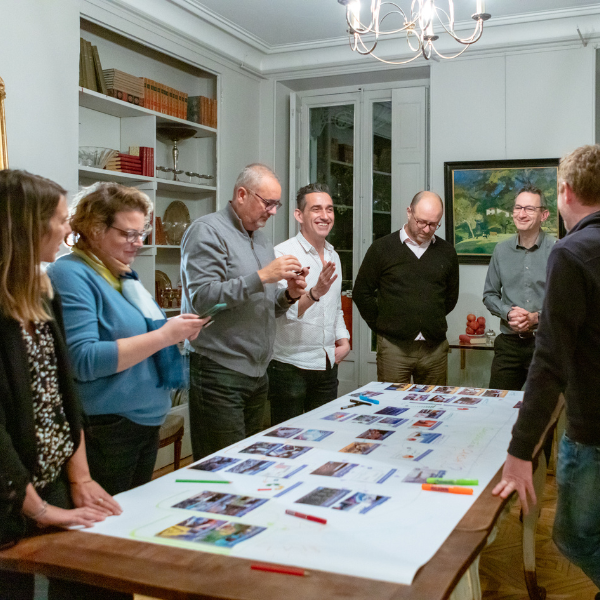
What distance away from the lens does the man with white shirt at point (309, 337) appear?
2953 mm

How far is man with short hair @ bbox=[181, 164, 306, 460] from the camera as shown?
2.32 metres

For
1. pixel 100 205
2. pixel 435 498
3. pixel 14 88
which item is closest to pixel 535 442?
pixel 435 498

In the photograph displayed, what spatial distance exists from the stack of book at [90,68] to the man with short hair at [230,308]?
1.85 m

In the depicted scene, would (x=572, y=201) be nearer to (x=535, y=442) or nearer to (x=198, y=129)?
(x=535, y=442)

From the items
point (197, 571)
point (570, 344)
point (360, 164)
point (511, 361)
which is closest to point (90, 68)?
point (360, 164)

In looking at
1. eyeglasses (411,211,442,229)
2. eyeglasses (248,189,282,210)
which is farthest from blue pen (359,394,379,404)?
eyeglasses (411,211,442,229)

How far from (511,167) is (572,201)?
3018 millimetres

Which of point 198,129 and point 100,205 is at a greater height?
point 198,129

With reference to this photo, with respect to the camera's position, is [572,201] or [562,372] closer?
[562,372]

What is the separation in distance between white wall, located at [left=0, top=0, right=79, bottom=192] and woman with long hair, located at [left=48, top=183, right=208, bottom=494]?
1771 millimetres

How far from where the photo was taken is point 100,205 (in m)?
1.74

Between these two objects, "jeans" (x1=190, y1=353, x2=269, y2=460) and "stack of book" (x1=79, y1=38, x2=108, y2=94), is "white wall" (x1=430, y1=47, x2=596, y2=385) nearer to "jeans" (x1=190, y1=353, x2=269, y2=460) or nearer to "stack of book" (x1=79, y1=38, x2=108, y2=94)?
"stack of book" (x1=79, y1=38, x2=108, y2=94)

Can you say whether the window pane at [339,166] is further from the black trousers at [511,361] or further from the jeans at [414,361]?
the black trousers at [511,361]

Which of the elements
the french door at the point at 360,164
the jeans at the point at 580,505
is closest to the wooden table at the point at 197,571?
the jeans at the point at 580,505
